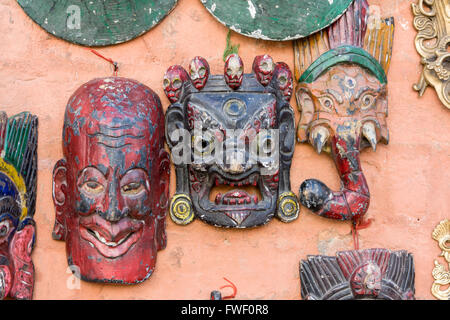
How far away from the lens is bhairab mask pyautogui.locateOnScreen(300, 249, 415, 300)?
9.70 ft

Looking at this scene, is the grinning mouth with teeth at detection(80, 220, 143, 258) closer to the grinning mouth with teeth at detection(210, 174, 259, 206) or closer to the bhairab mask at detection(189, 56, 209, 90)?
the grinning mouth with teeth at detection(210, 174, 259, 206)

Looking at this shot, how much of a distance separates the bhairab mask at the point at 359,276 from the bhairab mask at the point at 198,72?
94 cm

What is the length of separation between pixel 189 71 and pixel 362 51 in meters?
0.79

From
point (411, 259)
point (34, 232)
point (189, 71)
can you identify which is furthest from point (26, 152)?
point (411, 259)

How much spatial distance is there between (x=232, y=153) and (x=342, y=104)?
1.86 feet

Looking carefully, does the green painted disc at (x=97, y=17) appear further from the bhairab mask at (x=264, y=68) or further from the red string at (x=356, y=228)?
the red string at (x=356, y=228)

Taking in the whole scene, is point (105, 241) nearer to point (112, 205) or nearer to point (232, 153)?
point (112, 205)

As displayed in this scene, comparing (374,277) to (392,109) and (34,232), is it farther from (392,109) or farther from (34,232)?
(34,232)

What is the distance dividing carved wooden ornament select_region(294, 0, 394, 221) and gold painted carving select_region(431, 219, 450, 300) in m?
0.40

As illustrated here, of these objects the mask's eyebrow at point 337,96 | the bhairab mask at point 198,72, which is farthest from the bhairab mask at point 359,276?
the bhairab mask at point 198,72

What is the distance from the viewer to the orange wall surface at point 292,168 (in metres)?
3.01

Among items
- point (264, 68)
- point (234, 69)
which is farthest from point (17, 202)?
point (264, 68)

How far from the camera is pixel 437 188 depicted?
312cm

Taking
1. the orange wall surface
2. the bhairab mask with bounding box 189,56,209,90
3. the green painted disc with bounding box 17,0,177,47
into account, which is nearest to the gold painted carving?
the orange wall surface
